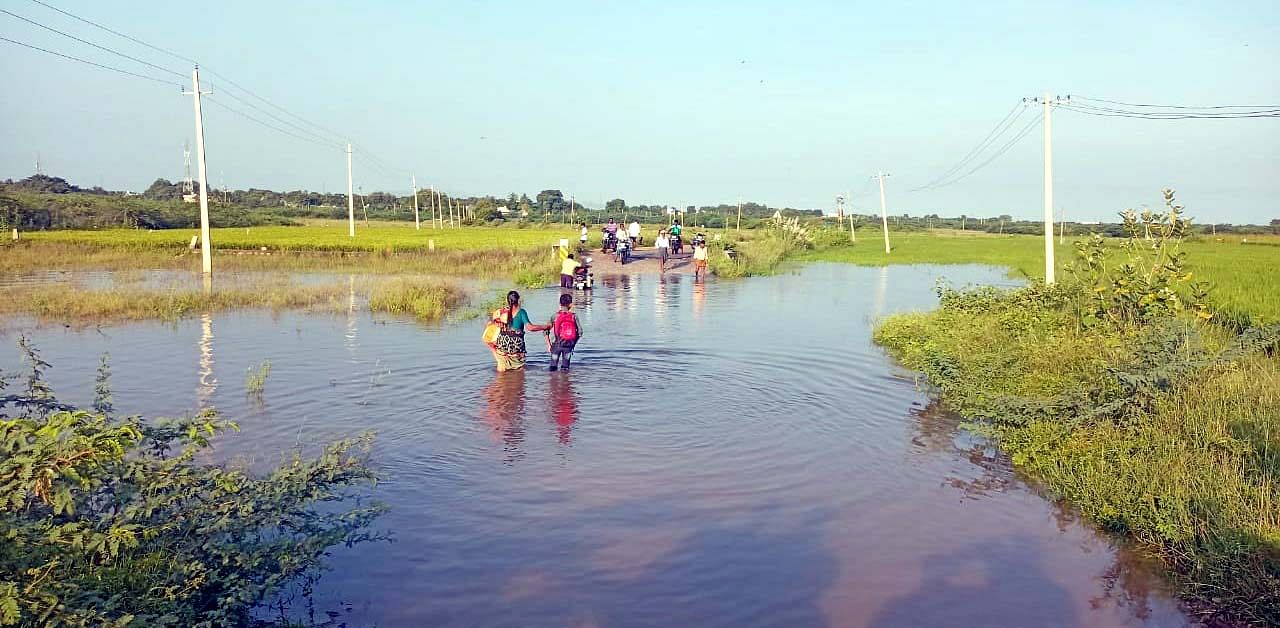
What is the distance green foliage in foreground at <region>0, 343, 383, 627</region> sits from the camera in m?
3.96

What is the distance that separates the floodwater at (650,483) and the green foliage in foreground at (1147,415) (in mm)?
348

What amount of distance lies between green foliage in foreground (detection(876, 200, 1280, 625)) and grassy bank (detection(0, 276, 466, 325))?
36.9ft

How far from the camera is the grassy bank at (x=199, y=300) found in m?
18.5

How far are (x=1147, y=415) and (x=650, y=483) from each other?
4.59 m

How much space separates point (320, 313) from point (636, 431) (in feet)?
38.3

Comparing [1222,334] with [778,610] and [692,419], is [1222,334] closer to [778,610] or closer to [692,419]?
[692,419]

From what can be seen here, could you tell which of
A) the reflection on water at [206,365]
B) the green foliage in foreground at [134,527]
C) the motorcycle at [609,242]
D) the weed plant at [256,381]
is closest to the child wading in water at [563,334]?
the weed plant at [256,381]

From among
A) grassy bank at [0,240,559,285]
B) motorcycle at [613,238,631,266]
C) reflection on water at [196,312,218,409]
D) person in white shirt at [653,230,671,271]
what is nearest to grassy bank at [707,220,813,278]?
person in white shirt at [653,230,671,271]

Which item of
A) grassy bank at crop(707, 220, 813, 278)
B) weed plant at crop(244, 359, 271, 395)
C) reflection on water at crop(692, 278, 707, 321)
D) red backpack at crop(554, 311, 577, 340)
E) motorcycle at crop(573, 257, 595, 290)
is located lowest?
weed plant at crop(244, 359, 271, 395)

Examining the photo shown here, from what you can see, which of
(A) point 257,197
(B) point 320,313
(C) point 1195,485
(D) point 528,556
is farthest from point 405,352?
(A) point 257,197

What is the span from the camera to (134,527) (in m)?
4.43

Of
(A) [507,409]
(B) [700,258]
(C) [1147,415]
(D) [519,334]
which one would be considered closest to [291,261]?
(B) [700,258]

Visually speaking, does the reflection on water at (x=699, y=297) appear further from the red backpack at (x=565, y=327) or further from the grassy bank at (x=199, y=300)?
the red backpack at (x=565, y=327)

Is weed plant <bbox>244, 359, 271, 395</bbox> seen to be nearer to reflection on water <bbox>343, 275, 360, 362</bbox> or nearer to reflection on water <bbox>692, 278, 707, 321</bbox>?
reflection on water <bbox>343, 275, 360, 362</bbox>
